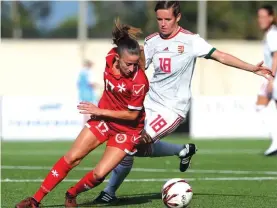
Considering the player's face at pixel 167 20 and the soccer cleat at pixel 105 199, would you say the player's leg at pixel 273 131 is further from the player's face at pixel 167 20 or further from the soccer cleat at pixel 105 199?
the soccer cleat at pixel 105 199

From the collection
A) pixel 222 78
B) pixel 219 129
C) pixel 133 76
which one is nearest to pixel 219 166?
pixel 133 76

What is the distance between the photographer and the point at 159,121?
33.0 ft

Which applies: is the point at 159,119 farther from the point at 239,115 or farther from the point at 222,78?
the point at 222,78

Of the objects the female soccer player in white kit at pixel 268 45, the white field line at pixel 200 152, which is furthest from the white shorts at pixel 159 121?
the white field line at pixel 200 152

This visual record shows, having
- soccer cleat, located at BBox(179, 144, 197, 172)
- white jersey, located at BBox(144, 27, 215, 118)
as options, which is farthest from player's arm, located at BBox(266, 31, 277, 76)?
white jersey, located at BBox(144, 27, 215, 118)

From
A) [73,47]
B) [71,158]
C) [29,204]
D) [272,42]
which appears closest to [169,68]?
[71,158]

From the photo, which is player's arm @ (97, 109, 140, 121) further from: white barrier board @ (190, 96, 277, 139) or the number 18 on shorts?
white barrier board @ (190, 96, 277, 139)

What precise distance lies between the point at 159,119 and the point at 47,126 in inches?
499

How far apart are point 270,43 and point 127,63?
6.74m

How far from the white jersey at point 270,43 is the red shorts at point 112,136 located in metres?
6.44

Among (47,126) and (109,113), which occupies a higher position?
(109,113)

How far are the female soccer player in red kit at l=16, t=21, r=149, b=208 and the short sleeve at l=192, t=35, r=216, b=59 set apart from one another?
1.29m

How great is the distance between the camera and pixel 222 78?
3328 centimetres

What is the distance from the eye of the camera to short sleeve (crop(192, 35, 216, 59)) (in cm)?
991
